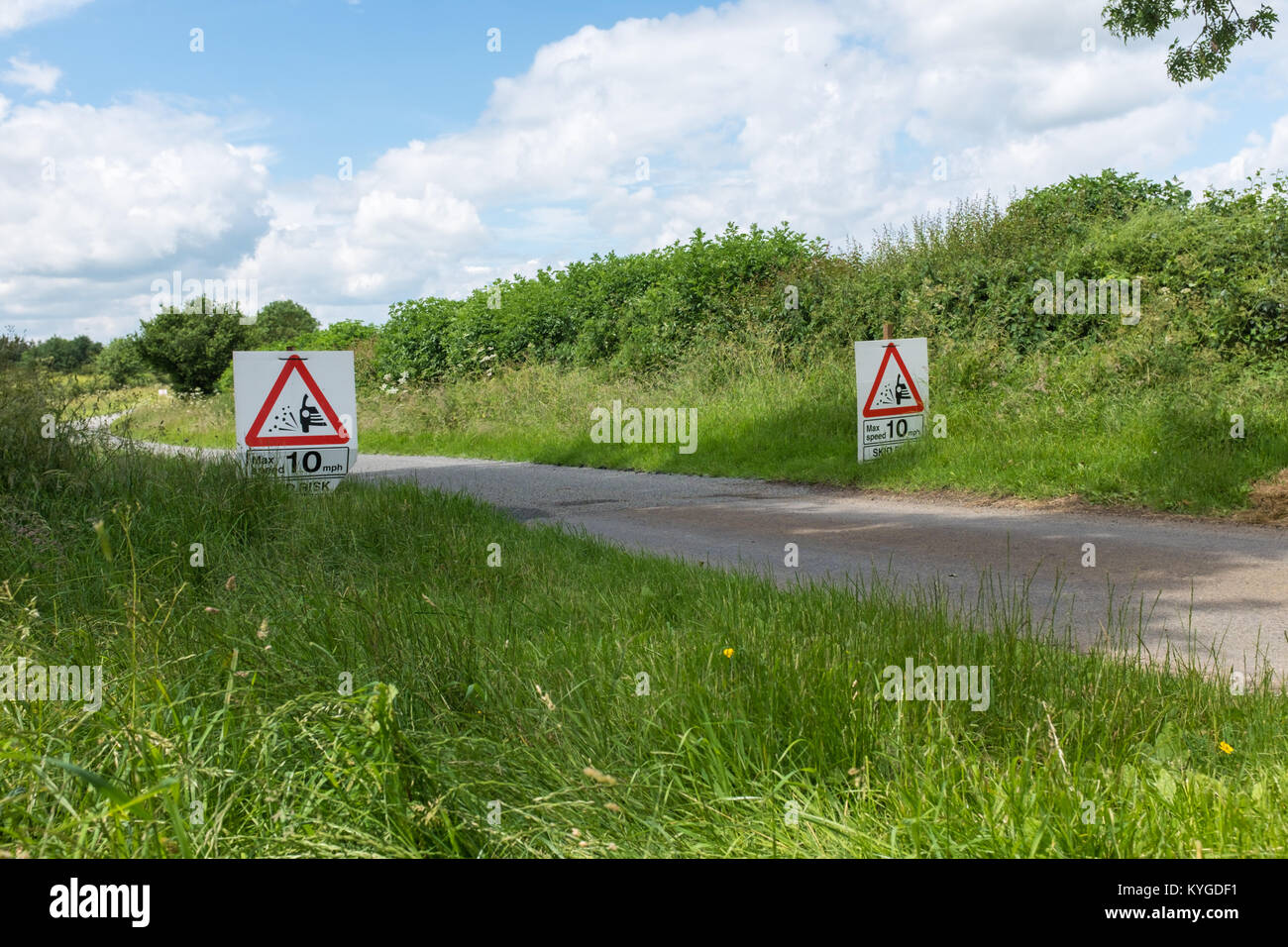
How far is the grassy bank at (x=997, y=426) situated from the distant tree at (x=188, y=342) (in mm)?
36887

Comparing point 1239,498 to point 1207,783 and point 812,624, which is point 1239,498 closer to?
point 812,624

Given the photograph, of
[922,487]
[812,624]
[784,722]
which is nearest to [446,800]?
[784,722]

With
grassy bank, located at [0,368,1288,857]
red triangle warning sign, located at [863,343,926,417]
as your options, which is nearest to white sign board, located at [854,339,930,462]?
red triangle warning sign, located at [863,343,926,417]

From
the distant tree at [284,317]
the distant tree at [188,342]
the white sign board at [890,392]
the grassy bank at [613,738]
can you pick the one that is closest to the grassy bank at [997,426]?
the white sign board at [890,392]

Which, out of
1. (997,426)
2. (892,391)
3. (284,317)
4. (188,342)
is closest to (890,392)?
(892,391)

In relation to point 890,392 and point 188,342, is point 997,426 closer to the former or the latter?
point 890,392

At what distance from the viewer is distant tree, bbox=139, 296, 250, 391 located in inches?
2105

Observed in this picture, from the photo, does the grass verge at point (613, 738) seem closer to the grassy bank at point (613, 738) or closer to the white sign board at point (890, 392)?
the grassy bank at point (613, 738)

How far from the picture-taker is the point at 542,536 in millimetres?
8031

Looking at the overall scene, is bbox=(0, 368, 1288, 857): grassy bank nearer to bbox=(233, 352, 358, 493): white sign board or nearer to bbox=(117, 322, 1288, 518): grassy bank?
bbox=(233, 352, 358, 493): white sign board

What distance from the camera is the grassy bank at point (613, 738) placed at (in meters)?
2.87
